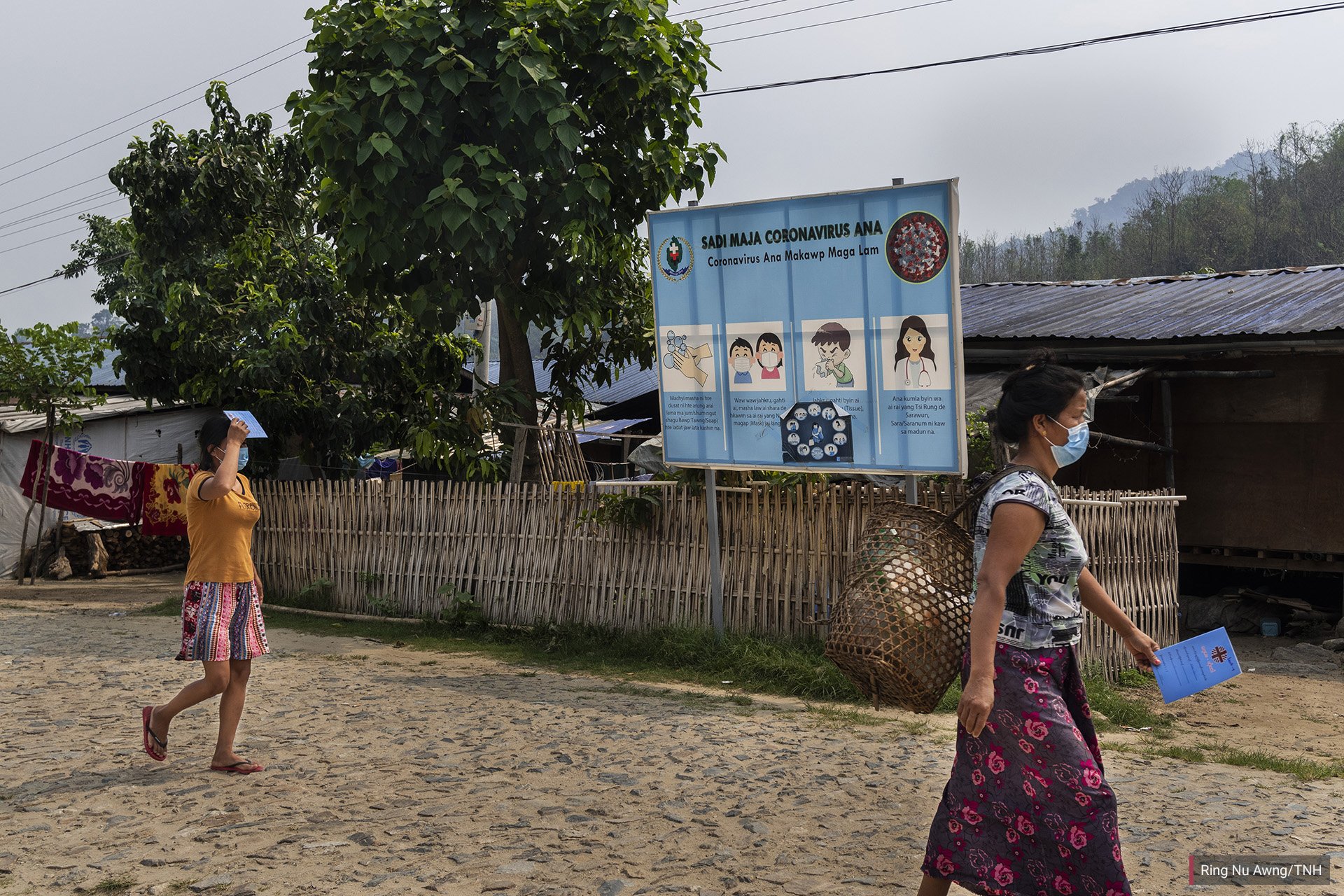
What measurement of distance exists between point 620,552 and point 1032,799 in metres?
6.36

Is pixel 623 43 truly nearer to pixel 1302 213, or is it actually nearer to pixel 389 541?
pixel 389 541

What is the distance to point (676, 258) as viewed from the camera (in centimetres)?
850

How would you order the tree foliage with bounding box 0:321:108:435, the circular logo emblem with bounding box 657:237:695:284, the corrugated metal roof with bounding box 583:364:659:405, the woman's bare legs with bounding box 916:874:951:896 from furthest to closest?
the corrugated metal roof with bounding box 583:364:659:405 → the tree foliage with bounding box 0:321:108:435 → the circular logo emblem with bounding box 657:237:695:284 → the woman's bare legs with bounding box 916:874:951:896

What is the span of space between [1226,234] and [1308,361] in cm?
3700

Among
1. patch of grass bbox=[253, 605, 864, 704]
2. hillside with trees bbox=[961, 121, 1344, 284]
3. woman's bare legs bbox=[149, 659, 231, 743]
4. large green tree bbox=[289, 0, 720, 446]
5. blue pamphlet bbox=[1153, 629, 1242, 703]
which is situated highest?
hillside with trees bbox=[961, 121, 1344, 284]

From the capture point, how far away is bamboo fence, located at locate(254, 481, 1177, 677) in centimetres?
822

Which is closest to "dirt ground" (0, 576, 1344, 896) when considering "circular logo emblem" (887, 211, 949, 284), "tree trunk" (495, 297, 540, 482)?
"circular logo emblem" (887, 211, 949, 284)

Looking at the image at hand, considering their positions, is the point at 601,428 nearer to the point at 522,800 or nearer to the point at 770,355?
the point at 770,355

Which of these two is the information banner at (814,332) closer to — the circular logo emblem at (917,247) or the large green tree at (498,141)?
the circular logo emblem at (917,247)

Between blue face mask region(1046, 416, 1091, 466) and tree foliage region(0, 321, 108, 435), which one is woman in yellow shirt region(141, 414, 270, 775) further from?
tree foliage region(0, 321, 108, 435)

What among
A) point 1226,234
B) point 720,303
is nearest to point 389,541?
point 720,303

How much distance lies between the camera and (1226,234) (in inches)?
1721

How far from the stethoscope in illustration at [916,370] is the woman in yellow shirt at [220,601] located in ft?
13.2

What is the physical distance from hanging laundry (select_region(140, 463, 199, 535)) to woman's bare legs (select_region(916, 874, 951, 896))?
13.7 meters
